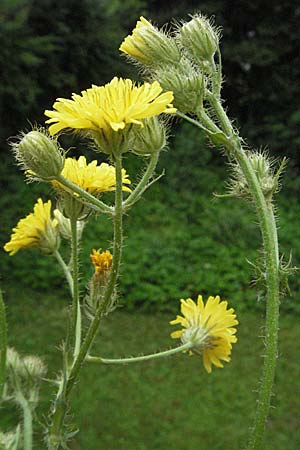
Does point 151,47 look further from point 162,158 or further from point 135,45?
point 162,158

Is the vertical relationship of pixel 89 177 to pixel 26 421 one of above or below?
above

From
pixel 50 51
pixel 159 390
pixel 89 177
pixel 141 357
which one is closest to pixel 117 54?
pixel 50 51

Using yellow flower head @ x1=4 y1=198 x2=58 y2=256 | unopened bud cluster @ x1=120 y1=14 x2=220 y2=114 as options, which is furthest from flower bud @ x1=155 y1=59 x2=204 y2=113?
yellow flower head @ x1=4 y1=198 x2=58 y2=256

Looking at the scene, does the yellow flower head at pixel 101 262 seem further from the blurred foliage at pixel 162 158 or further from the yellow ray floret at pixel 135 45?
the blurred foliage at pixel 162 158

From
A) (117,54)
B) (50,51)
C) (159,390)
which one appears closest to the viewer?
(159,390)

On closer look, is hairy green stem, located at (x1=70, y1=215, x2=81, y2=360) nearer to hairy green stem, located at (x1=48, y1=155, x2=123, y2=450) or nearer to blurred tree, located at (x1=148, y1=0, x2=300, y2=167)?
hairy green stem, located at (x1=48, y1=155, x2=123, y2=450)

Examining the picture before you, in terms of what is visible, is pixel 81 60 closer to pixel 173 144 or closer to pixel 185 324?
pixel 173 144

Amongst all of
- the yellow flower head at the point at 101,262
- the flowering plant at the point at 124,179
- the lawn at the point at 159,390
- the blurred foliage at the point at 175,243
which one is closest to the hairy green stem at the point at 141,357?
the flowering plant at the point at 124,179

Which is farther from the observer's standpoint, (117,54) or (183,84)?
(117,54)
